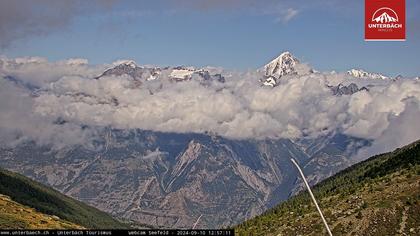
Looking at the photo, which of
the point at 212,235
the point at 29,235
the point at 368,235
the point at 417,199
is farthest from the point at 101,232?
the point at 417,199

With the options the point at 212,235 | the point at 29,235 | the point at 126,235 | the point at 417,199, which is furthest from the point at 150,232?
the point at 417,199

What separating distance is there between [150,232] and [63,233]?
5841 mm

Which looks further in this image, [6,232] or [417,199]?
[417,199]

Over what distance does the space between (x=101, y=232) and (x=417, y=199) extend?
176 m

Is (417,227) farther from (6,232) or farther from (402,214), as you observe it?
(6,232)

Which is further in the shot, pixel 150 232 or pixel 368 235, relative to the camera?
pixel 368 235

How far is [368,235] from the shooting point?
18625 centimetres

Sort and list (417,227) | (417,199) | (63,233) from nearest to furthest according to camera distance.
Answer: (63,233) → (417,227) → (417,199)

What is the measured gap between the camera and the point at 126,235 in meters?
38.9

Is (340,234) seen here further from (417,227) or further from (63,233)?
(63,233)

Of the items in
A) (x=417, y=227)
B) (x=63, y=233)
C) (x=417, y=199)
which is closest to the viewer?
(x=63, y=233)

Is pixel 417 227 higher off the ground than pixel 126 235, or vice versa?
pixel 126 235

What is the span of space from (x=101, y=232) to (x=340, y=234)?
544 ft

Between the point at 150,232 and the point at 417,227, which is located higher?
the point at 150,232
